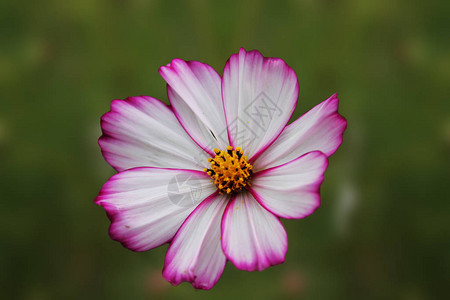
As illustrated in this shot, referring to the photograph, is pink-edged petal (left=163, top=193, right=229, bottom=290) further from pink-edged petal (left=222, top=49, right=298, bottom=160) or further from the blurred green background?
the blurred green background

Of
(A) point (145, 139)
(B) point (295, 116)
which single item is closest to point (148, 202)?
(A) point (145, 139)

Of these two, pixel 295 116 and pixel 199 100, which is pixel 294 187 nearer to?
pixel 199 100

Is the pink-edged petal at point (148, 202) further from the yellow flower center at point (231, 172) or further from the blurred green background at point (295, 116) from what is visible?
the blurred green background at point (295, 116)

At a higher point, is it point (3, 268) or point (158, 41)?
point (158, 41)

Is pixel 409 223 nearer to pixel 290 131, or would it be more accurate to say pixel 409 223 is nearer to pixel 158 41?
pixel 290 131

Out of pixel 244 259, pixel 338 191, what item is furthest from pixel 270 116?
pixel 338 191

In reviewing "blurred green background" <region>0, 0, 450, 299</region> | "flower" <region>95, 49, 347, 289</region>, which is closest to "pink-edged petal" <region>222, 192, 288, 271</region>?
"flower" <region>95, 49, 347, 289</region>
